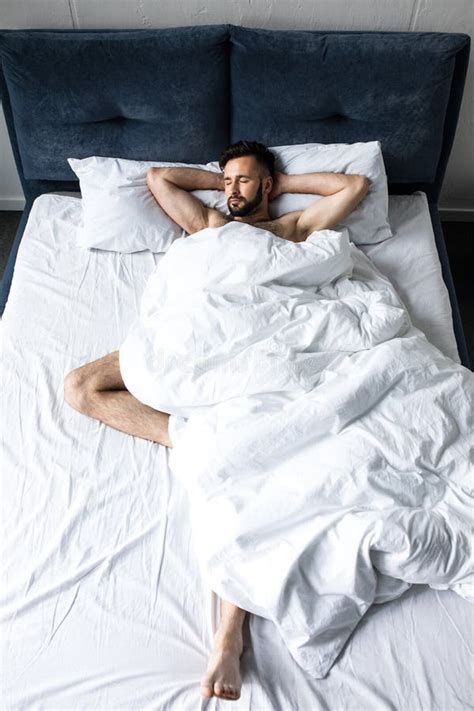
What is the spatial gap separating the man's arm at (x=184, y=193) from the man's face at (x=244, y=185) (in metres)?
0.08

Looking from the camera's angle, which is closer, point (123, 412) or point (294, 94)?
point (123, 412)

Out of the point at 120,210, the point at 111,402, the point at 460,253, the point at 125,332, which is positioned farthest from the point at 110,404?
the point at 460,253

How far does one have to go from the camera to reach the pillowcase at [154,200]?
6.93ft

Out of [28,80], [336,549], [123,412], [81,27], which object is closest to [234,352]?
[123,412]

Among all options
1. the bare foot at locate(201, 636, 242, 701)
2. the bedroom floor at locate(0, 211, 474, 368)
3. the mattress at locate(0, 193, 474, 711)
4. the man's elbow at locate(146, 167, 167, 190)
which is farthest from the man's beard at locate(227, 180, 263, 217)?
the bare foot at locate(201, 636, 242, 701)

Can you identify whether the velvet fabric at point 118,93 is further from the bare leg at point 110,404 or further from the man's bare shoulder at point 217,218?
the bare leg at point 110,404

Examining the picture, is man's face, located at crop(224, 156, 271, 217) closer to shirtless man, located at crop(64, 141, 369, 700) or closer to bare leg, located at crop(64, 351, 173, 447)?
shirtless man, located at crop(64, 141, 369, 700)

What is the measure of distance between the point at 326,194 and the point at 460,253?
903mm

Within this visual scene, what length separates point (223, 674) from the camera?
1.25 meters

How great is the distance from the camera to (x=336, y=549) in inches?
52.6

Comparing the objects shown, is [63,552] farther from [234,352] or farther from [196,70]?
[196,70]

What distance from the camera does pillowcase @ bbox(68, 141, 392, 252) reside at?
6.93 feet

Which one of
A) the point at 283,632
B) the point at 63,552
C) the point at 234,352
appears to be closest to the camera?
the point at 283,632

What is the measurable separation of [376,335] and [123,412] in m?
0.64
